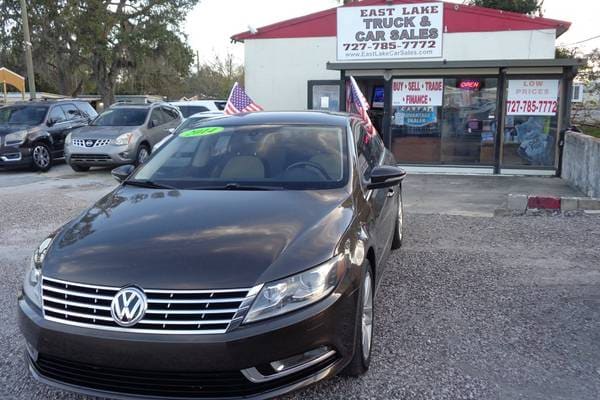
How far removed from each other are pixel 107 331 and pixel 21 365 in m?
1.38

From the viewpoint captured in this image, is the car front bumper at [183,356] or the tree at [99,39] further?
the tree at [99,39]

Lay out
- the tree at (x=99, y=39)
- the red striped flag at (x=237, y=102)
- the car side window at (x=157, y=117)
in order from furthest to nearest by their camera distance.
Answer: the tree at (x=99, y=39)
the car side window at (x=157, y=117)
the red striped flag at (x=237, y=102)

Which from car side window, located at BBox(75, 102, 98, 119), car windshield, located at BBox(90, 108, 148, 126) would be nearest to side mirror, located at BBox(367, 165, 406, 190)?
car windshield, located at BBox(90, 108, 148, 126)

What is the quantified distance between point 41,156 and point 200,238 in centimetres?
1243

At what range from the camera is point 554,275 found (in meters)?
5.47

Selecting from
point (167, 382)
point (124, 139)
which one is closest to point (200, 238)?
point (167, 382)

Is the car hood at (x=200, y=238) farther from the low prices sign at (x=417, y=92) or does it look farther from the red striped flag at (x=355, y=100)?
the low prices sign at (x=417, y=92)

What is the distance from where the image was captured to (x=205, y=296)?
2.69 metres

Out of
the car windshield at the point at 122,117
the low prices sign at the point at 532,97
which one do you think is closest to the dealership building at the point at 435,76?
the low prices sign at the point at 532,97

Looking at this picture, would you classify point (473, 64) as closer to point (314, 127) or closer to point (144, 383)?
point (314, 127)

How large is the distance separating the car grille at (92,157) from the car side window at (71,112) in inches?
110

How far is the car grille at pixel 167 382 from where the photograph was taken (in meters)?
2.68

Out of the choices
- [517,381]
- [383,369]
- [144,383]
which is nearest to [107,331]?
[144,383]

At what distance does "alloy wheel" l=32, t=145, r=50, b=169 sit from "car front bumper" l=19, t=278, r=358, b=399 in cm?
1216
